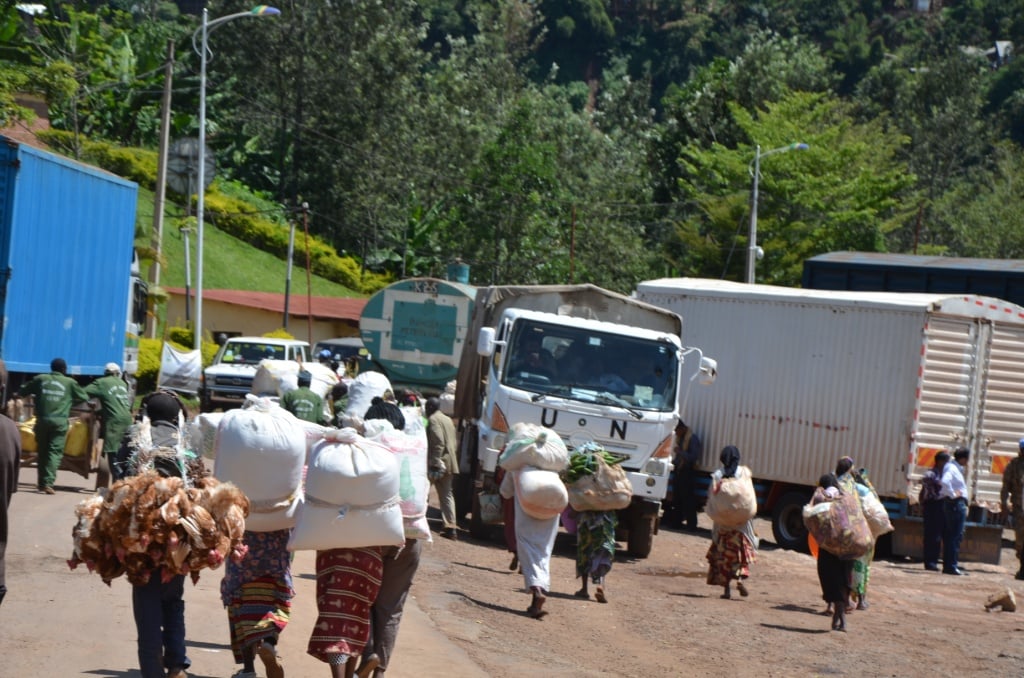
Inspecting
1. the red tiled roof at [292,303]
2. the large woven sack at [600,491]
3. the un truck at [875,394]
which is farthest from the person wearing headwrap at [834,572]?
the red tiled roof at [292,303]

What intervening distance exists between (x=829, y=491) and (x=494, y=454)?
13.9 feet

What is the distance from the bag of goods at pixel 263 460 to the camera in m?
7.75

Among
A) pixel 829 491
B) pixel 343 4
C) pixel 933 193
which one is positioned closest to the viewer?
pixel 829 491

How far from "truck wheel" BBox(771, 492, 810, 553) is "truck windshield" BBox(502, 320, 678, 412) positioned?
456 cm

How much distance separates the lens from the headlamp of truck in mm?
15977

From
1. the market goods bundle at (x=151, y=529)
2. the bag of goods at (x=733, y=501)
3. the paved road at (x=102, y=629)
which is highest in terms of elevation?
the market goods bundle at (x=151, y=529)

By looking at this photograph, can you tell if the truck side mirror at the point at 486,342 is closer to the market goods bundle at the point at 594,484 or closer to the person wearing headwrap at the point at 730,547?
the market goods bundle at the point at 594,484

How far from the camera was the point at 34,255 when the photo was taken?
59.9 feet

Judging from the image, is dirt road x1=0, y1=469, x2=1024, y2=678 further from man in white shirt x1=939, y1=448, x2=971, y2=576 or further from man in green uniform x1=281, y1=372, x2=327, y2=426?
man in green uniform x1=281, y1=372, x2=327, y2=426

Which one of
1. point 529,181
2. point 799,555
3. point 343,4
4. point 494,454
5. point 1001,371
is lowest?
point 799,555

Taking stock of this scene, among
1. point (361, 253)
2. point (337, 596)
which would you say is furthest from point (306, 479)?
point (361, 253)

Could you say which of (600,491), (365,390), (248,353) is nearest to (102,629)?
(600,491)

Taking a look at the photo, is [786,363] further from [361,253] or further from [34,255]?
[361,253]

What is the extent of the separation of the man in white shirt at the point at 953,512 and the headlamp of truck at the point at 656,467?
13.9 ft
